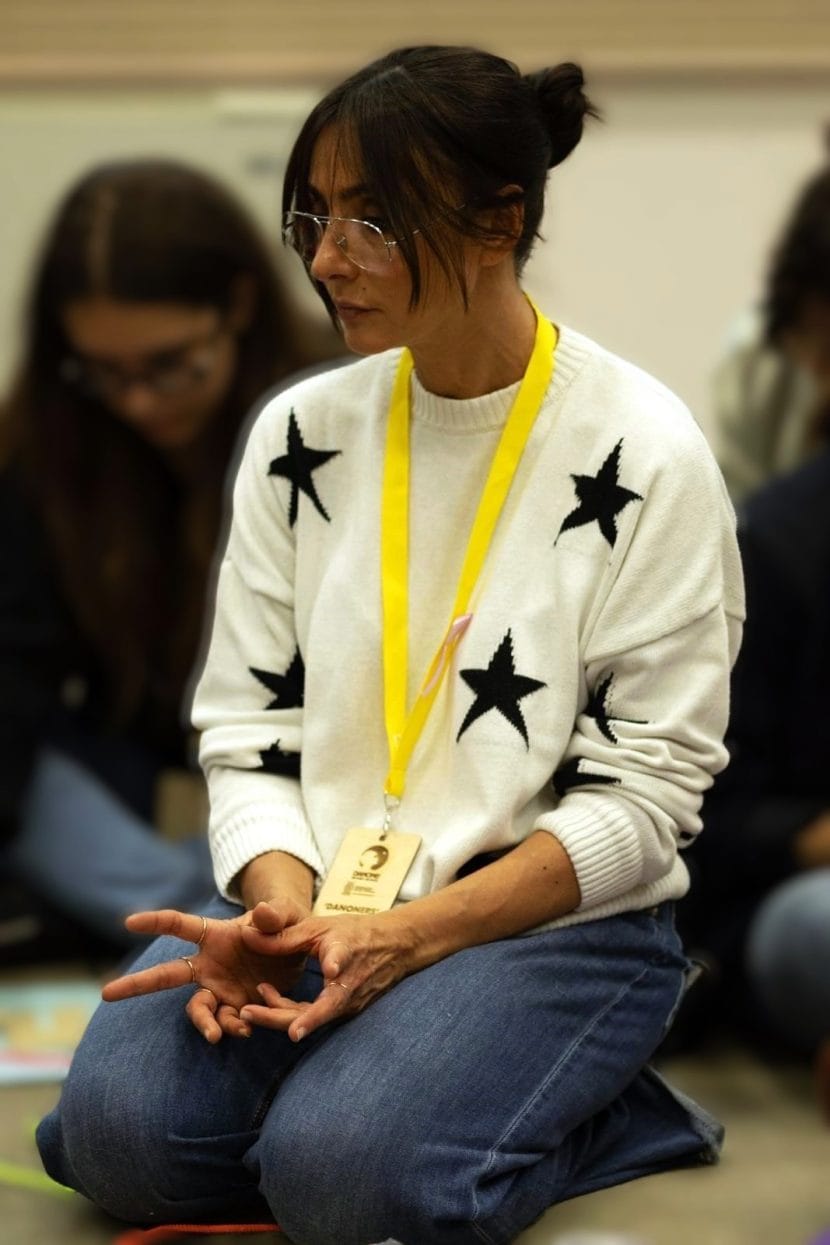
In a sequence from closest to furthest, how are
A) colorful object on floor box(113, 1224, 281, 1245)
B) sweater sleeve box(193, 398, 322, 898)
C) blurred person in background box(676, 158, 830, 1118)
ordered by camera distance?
colorful object on floor box(113, 1224, 281, 1245) → sweater sleeve box(193, 398, 322, 898) → blurred person in background box(676, 158, 830, 1118)

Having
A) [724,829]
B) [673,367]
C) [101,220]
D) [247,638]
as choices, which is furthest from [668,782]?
[673,367]

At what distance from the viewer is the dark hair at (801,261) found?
2256mm

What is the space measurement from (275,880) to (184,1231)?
0.94 feet

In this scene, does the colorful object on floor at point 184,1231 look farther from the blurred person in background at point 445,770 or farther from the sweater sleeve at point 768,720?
the sweater sleeve at point 768,720

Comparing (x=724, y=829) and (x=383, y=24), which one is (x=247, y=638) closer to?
(x=724, y=829)

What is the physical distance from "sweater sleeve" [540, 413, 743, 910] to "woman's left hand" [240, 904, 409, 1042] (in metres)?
0.16

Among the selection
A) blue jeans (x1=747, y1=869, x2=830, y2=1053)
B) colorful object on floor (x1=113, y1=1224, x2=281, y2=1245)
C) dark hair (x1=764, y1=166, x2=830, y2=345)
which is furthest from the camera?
dark hair (x1=764, y1=166, x2=830, y2=345)

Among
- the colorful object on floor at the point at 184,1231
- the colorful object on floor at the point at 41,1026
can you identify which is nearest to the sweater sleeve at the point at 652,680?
the colorful object on floor at the point at 184,1231

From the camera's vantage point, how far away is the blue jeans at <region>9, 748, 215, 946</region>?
246 centimetres

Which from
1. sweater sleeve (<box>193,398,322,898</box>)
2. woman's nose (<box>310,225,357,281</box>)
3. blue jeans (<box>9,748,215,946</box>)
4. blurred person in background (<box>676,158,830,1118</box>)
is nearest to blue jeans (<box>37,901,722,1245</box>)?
sweater sleeve (<box>193,398,322,898</box>)

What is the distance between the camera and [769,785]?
2141mm

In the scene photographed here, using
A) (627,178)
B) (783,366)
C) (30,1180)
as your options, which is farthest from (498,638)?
(627,178)

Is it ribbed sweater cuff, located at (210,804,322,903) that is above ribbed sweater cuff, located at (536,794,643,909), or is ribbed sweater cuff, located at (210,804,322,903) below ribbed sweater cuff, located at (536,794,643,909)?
below

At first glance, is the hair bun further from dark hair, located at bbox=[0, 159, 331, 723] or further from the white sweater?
dark hair, located at bbox=[0, 159, 331, 723]
